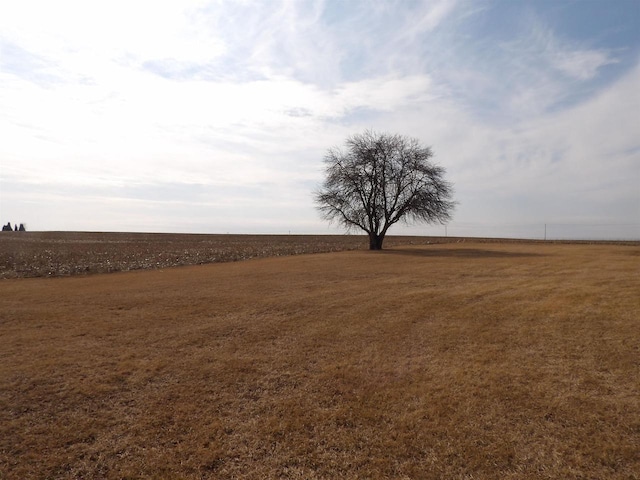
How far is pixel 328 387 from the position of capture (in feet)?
19.7

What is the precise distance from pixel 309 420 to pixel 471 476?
2056mm

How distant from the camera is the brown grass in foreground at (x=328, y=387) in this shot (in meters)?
4.33

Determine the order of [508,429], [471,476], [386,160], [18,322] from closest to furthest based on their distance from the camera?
1. [471,476]
2. [508,429]
3. [18,322]
4. [386,160]

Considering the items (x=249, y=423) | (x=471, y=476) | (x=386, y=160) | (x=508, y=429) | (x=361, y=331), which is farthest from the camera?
(x=386, y=160)

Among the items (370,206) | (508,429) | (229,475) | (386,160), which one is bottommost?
(229,475)

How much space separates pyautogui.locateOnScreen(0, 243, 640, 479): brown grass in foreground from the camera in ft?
14.2

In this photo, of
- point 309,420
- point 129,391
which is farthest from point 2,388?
point 309,420

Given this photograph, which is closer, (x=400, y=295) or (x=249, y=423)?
(x=249, y=423)

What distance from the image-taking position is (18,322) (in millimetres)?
9531

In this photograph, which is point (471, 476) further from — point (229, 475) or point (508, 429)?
point (229, 475)

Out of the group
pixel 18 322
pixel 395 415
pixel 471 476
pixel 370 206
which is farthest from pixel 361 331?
pixel 370 206

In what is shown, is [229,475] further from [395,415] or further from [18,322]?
[18,322]

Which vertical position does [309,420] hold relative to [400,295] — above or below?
below

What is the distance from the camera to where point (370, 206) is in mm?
33938
